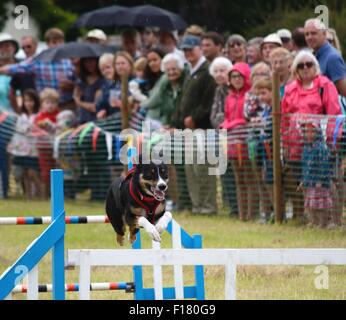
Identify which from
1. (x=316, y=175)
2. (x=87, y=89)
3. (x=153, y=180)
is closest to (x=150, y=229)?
(x=153, y=180)

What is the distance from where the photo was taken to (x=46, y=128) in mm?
18734

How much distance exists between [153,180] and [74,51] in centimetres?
1186

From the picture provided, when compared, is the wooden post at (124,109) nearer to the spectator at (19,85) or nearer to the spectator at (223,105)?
Answer: the spectator at (223,105)

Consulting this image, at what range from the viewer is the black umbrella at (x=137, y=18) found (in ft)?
69.0

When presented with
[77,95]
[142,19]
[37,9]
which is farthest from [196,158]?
[37,9]

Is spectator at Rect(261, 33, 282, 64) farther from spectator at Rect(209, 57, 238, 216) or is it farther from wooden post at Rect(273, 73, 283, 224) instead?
wooden post at Rect(273, 73, 283, 224)

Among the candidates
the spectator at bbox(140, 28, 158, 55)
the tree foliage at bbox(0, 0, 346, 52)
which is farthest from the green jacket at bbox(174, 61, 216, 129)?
the tree foliage at bbox(0, 0, 346, 52)

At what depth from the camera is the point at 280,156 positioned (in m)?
14.1

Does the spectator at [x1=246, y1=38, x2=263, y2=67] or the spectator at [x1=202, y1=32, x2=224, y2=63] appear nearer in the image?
the spectator at [x1=246, y1=38, x2=263, y2=67]

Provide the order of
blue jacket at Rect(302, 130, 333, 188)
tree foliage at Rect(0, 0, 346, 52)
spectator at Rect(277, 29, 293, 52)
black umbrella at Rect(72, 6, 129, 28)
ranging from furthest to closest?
tree foliage at Rect(0, 0, 346, 52) → black umbrella at Rect(72, 6, 129, 28) → spectator at Rect(277, 29, 293, 52) → blue jacket at Rect(302, 130, 333, 188)

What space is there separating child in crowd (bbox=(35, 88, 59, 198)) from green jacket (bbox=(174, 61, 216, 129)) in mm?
3604

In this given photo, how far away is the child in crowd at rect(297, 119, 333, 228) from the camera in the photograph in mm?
12828

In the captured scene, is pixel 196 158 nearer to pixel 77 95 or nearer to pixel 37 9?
pixel 77 95
